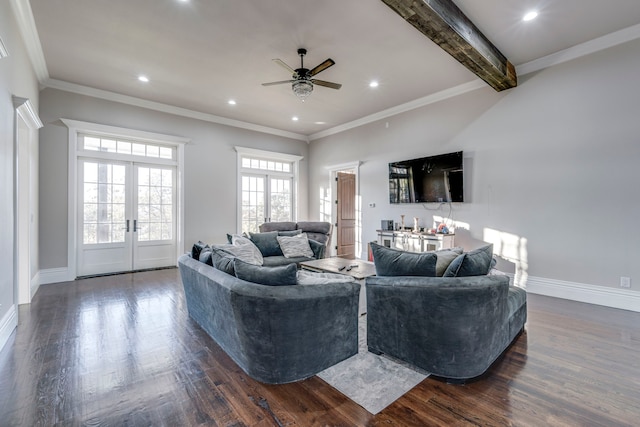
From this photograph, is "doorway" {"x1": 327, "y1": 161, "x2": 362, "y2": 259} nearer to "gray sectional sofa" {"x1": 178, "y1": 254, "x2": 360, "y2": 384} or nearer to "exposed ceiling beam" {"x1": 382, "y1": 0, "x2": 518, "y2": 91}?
"exposed ceiling beam" {"x1": 382, "y1": 0, "x2": 518, "y2": 91}

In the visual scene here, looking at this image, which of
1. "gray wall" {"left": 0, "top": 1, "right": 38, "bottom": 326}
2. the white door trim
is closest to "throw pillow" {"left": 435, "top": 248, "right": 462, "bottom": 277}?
"gray wall" {"left": 0, "top": 1, "right": 38, "bottom": 326}

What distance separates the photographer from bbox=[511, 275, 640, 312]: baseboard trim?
3529mm

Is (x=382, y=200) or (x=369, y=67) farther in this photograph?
(x=382, y=200)

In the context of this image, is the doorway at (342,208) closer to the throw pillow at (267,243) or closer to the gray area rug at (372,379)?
the throw pillow at (267,243)

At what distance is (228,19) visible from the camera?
10.6 feet

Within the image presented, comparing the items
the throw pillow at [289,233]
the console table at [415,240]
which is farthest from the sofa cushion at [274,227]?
the console table at [415,240]

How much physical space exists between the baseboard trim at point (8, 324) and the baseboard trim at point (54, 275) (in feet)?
6.75

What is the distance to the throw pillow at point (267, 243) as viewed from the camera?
5.04m

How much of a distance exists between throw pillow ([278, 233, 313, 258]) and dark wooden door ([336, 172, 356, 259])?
2380 mm

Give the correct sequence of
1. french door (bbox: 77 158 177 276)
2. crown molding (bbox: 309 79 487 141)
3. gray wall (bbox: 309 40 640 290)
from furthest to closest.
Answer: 1. french door (bbox: 77 158 177 276)
2. crown molding (bbox: 309 79 487 141)
3. gray wall (bbox: 309 40 640 290)

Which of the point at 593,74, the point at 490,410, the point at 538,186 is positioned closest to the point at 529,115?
the point at 593,74

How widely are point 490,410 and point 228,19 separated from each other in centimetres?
414

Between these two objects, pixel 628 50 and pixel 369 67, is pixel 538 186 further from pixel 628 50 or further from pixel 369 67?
pixel 369 67

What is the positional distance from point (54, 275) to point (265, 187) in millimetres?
4315
